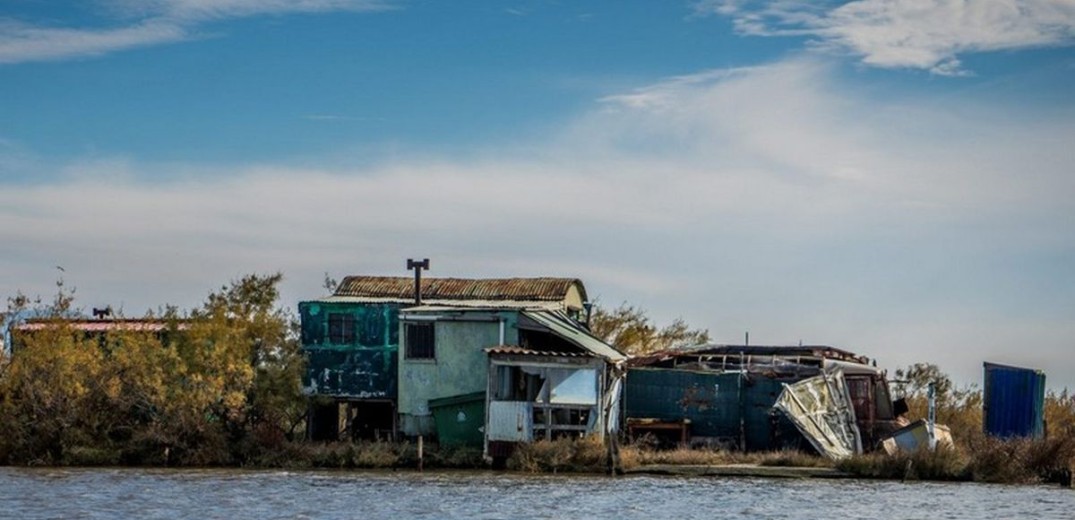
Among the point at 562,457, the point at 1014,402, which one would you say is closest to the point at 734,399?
the point at 562,457

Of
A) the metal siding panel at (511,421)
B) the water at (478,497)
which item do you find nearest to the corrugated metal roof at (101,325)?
the water at (478,497)

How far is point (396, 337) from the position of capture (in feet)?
158

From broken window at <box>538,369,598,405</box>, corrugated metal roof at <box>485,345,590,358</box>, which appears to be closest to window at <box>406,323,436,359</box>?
corrugated metal roof at <box>485,345,590,358</box>

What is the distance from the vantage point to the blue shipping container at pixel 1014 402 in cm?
4872

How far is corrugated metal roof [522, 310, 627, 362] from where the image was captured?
1812 inches

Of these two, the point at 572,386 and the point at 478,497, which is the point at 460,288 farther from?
the point at 478,497

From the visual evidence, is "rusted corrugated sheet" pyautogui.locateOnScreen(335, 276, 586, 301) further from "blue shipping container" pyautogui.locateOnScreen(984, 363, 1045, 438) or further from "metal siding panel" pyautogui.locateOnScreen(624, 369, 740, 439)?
"blue shipping container" pyautogui.locateOnScreen(984, 363, 1045, 438)

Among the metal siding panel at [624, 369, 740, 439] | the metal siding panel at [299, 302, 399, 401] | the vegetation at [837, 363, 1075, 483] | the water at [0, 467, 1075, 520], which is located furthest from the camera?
the metal siding panel at [299, 302, 399, 401]

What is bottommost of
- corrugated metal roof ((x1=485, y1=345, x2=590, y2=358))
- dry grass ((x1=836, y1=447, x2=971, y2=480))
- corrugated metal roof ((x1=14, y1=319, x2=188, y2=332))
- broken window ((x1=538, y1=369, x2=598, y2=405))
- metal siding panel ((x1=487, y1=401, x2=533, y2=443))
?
dry grass ((x1=836, y1=447, x2=971, y2=480))

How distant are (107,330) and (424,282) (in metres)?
10.2

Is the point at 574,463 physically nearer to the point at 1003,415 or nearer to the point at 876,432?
the point at 876,432

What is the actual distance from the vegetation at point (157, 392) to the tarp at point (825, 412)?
14205 mm

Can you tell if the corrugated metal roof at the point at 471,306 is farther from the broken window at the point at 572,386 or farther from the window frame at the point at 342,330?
the broken window at the point at 572,386

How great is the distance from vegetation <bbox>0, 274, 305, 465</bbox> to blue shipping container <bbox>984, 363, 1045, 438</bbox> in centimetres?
2073
